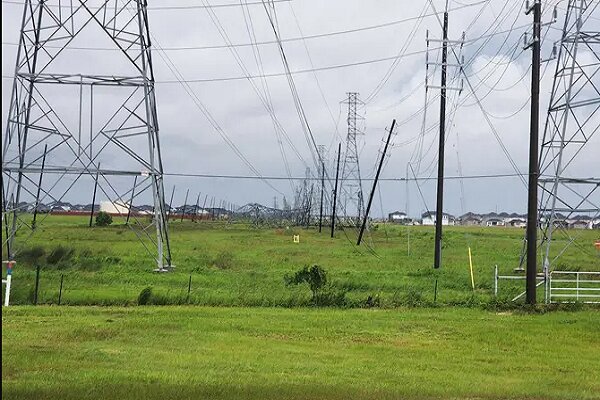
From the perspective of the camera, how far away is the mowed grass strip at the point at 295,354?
30.4ft

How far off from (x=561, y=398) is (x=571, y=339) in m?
7.35

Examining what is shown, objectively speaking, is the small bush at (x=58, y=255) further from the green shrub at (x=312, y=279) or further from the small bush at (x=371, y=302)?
the small bush at (x=371, y=302)

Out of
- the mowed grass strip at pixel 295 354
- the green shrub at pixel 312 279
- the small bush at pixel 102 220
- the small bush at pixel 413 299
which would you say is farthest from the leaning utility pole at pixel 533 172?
the small bush at pixel 102 220

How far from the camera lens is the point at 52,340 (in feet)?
44.6

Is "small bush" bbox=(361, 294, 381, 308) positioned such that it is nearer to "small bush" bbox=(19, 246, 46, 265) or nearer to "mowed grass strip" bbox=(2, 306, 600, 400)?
"mowed grass strip" bbox=(2, 306, 600, 400)

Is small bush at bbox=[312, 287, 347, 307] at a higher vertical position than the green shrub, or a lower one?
lower

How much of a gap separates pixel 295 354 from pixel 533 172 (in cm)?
1236

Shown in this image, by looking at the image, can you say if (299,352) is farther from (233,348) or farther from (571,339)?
(571,339)

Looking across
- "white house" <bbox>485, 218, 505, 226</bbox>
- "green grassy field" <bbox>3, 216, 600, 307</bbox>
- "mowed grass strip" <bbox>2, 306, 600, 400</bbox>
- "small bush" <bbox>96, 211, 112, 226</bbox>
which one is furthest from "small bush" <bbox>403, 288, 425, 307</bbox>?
"white house" <bbox>485, 218, 505, 226</bbox>

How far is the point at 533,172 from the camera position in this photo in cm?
2200

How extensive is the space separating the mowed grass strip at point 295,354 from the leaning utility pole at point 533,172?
162cm

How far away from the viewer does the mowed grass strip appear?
927cm

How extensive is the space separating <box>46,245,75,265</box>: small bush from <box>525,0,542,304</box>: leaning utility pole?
20.1m

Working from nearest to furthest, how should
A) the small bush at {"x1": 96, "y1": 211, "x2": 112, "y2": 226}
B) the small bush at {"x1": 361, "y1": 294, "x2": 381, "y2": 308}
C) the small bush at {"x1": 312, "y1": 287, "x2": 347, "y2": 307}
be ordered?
the small bush at {"x1": 361, "y1": 294, "x2": 381, "y2": 308}
the small bush at {"x1": 312, "y1": 287, "x2": 347, "y2": 307}
the small bush at {"x1": 96, "y1": 211, "x2": 112, "y2": 226}
